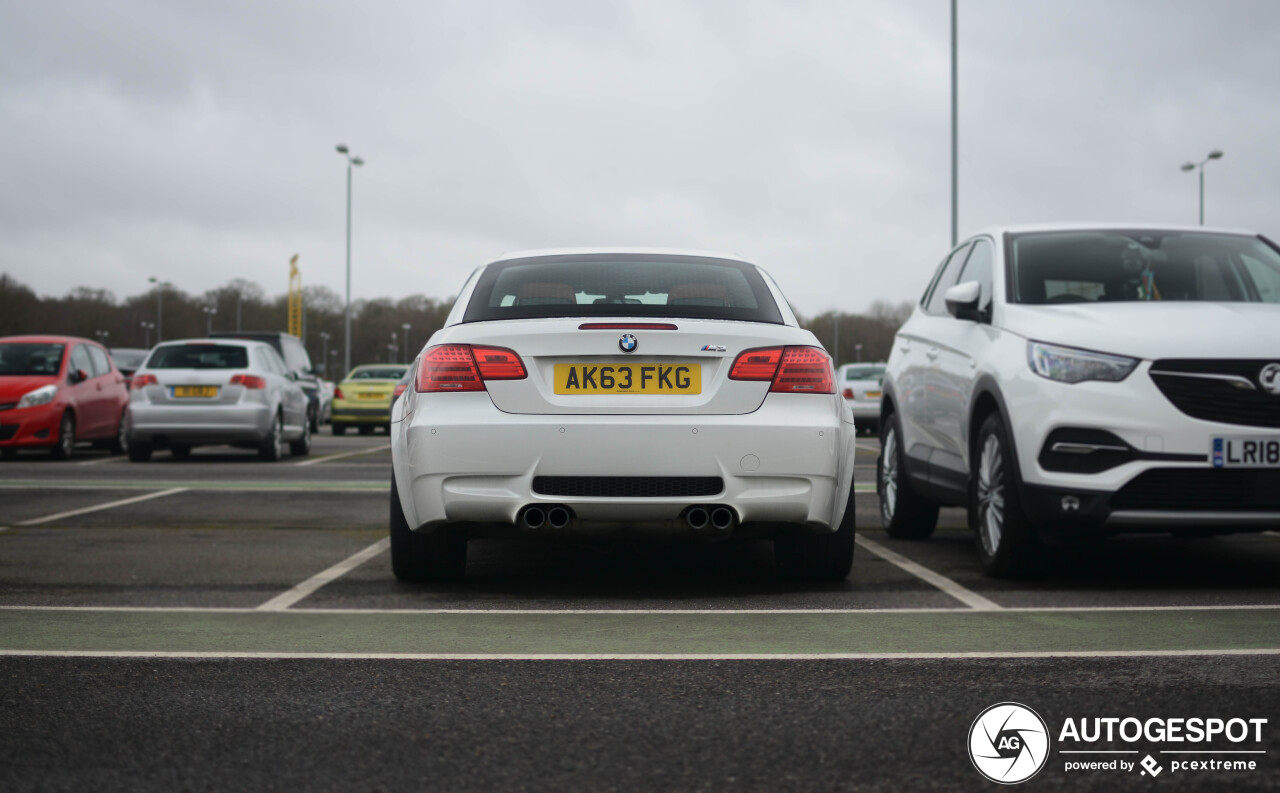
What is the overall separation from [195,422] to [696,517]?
11674 millimetres

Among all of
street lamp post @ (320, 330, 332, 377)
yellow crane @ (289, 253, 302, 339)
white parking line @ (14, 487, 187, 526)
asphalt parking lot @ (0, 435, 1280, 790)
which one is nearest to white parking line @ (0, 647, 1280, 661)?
asphalt parking lot @ (0, 435, 1280, 790)

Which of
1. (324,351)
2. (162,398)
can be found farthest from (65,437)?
(324,351)

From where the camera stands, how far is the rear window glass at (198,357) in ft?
53.1

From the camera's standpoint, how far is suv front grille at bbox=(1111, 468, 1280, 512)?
18.2ft

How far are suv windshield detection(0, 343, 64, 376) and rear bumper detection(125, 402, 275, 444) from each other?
1.87 m

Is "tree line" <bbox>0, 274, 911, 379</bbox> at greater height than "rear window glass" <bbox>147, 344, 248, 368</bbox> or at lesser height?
greater

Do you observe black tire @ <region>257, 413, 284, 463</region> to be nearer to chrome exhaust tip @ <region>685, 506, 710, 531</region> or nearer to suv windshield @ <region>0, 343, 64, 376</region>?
suv windshield @ <region>0, 343, 64, 376</region>

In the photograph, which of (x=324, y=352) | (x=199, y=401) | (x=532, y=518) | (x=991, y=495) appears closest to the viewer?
(x=532, y=518)

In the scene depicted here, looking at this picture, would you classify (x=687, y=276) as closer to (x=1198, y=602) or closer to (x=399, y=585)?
(x=399, y=585)

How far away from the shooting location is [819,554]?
20.1ft

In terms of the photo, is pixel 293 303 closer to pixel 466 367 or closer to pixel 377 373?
pixel 377 373

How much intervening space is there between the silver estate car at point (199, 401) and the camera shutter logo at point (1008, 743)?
13583 millimetres

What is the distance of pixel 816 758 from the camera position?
3.11 m

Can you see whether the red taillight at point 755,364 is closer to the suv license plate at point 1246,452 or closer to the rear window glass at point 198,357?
the suv license plate at point 1246,452
